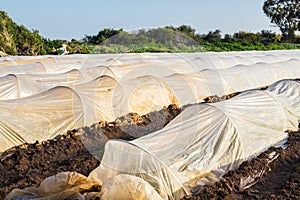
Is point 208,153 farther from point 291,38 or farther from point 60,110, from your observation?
point 291,38

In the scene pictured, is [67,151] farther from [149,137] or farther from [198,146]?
[198,146]

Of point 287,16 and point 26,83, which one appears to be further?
point 287,16

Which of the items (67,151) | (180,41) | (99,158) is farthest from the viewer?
(180,41)

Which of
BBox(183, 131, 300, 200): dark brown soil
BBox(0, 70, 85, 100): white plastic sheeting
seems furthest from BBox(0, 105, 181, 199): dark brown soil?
BBox(0, 70, 85, 100): white plastic sheeting

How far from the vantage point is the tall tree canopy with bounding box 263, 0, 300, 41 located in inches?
1731

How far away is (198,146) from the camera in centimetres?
552

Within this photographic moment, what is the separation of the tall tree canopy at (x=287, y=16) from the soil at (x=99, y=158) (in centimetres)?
3916

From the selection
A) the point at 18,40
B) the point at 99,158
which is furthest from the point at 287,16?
the point at 99,158

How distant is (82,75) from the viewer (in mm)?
11430

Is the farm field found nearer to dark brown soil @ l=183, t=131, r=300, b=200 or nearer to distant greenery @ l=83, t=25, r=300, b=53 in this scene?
dark brown soil @ l=183, t=131, r=300, b=200

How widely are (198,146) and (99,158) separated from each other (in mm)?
1626

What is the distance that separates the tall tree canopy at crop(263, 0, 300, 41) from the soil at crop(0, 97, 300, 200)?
1542 inches

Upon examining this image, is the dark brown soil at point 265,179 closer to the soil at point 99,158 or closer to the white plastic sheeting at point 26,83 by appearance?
the soil at point 99,158

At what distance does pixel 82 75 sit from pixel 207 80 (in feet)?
11.6
